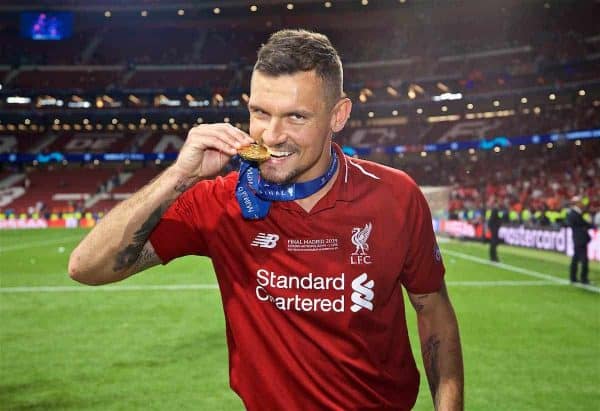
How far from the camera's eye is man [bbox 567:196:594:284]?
14102mm

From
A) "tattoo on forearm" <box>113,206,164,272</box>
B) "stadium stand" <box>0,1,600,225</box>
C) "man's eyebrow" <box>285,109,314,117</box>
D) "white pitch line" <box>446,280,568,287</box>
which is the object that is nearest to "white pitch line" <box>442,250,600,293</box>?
"white pitch line" <box>446,280,568,287</box>

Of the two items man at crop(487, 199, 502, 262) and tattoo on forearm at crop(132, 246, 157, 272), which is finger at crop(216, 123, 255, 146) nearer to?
tattoo on forearm at crop(132, 246, 157, 272)

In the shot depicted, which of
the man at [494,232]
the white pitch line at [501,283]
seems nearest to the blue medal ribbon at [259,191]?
the white pitch line at [501,283]

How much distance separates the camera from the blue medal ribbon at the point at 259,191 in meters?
2.51

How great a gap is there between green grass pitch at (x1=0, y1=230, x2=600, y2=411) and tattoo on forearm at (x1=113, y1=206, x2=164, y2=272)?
401 cm

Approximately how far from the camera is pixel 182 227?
8.74 ft

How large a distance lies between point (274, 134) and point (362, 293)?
678 millimetres

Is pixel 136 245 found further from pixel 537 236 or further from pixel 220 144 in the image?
pixel 537 236

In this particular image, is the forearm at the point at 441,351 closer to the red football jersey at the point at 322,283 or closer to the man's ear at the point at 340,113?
the red football jersey at the point at 322,283

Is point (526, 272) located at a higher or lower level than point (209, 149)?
lower

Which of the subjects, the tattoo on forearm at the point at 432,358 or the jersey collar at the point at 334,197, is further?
the tattoo on forearm at the point at 432,358

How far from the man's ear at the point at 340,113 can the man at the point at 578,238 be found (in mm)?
12815

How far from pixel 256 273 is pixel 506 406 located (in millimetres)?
4642

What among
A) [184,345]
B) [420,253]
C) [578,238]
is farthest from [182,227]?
[578,238]
